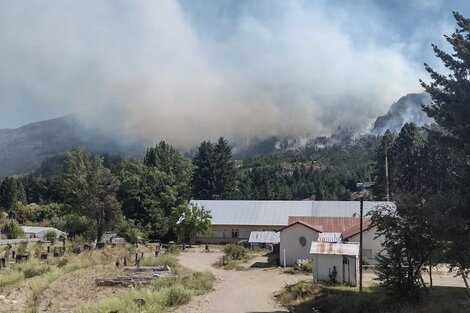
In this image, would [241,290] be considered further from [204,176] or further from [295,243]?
[204,176]

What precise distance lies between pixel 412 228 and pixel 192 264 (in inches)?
951

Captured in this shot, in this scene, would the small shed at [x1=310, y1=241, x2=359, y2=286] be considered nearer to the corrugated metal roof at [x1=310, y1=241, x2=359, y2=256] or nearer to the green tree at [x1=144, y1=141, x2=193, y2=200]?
the corrugated metal roof at [x1=310, y1=241, x2=359, y2=256]

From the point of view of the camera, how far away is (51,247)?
150 ft

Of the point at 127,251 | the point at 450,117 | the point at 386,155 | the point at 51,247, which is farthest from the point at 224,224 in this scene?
the point at 450,117

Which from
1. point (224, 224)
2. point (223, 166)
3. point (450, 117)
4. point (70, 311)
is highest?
point (223, 166)

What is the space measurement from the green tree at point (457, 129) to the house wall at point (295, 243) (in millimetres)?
23508

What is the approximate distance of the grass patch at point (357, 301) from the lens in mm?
19969

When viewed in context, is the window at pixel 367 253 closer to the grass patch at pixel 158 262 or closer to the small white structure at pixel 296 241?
the small white structure at pixel 296 241

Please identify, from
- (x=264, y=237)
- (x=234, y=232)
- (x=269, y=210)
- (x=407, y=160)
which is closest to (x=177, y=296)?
(x=264, y=237)

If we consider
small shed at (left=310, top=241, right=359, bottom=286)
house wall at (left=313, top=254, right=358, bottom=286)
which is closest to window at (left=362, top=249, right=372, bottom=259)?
small shed at (left=310, top=241, right=359, bottom=286)

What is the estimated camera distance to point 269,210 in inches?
2579

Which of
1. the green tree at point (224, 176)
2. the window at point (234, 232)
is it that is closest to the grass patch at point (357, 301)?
the window at point (234, 232)

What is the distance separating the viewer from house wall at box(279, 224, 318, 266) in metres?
43.3

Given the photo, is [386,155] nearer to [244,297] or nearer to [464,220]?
[244,297]
